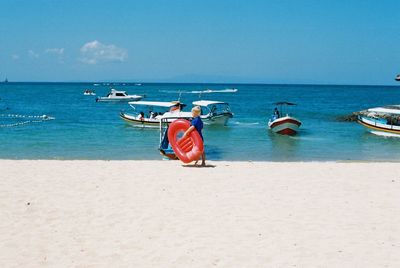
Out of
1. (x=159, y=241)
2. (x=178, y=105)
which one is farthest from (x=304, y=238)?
(x=178, y=105)

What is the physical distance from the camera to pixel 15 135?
26266 millimetres

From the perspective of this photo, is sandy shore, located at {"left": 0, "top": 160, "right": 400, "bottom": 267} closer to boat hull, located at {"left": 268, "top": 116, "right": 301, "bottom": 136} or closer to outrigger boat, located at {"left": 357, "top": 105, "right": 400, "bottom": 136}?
boat hull, located at {"left": 268, "top": 116, "right": 301, "bottom": 136}

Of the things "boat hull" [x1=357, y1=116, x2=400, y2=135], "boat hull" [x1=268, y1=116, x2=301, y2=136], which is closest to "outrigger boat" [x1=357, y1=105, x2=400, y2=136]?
"boat hull" [x1=357, y1=116, x2=400, y2=135]

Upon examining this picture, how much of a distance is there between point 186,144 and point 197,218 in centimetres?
557

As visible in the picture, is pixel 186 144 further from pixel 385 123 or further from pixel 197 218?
pixel 385 123

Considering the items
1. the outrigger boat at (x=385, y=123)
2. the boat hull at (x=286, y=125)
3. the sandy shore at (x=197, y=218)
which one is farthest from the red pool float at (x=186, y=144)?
the outrigger boat at (x=385, y=123)

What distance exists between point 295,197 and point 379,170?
178 inches

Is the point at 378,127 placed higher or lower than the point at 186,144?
lower

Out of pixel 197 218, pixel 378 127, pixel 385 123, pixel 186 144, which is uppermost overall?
pixel 186 144

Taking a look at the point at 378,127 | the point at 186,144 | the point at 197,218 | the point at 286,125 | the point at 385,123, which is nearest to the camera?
the point at 197,218

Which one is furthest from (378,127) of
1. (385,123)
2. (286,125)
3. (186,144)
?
(186,144)

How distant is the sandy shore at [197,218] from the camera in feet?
20.0

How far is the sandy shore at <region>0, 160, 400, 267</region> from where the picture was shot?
610cm

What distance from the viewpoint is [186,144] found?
13250 millimetres
